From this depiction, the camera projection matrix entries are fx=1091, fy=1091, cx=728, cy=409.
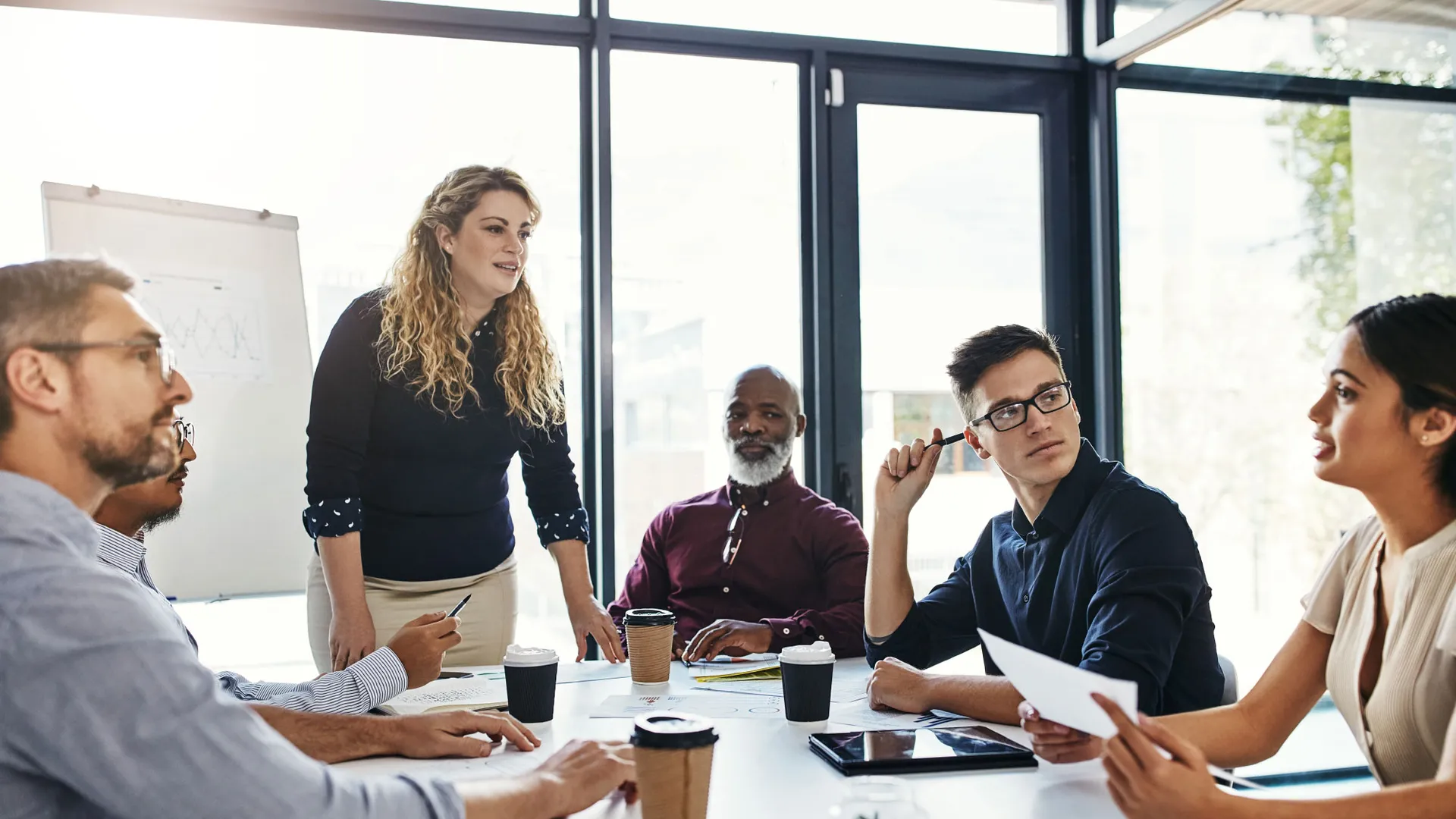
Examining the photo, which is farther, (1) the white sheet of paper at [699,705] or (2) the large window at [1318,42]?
(2) the large window at [1318,42]

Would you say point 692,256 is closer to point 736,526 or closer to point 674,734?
point 736,526

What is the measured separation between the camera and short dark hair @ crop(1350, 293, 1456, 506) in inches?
52.2

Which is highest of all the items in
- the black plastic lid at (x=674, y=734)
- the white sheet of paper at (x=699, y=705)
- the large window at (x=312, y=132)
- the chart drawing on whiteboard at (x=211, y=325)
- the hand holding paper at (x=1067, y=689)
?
the large window at (x=312, y=132)

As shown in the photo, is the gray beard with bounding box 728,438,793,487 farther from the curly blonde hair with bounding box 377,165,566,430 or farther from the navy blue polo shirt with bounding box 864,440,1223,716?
the navy blue polo shirt with bounding box 864,440,1223,716

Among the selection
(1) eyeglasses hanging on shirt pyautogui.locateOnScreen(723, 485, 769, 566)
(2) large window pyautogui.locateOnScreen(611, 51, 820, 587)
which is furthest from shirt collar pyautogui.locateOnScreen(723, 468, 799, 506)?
(2) large window pyautogui.locateOnScreen(611, 51, 820, 587)

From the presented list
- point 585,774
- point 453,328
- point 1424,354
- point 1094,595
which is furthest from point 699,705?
point 453,328

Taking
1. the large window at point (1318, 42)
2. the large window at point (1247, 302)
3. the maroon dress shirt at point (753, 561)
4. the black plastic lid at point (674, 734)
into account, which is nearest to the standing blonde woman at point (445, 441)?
the maroon dress shirt at point (753, 561)

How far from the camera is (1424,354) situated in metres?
1.33

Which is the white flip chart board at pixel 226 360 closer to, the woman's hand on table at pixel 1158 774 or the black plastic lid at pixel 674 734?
→ the black plastic lid at pixel 674 734

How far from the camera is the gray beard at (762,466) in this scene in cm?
302

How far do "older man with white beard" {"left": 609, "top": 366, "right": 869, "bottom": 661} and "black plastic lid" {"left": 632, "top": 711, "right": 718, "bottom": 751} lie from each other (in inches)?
59.8

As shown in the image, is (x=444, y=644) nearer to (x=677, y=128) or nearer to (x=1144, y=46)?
(x=677, y=128)

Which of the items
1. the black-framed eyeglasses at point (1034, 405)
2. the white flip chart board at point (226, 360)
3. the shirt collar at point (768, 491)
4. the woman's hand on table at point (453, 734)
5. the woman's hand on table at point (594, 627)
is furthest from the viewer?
the white flip chart board at point (226, 360)

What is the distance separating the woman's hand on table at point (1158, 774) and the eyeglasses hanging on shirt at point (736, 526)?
1856mm
